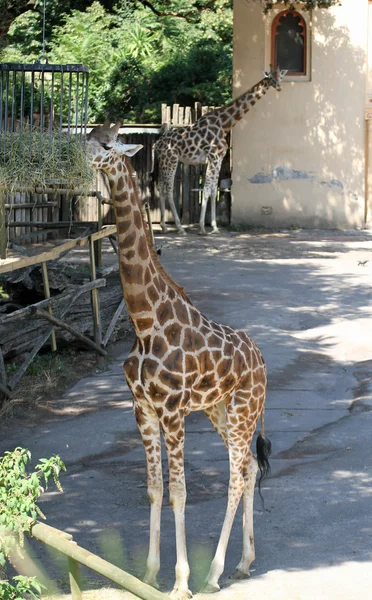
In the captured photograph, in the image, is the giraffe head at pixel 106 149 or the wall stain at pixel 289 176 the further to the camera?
the wall stain at pixel 289 176

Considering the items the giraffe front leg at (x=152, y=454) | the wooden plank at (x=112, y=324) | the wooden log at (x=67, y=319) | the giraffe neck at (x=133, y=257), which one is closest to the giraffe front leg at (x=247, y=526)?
the giraffe front leg at (x=152, y=454)

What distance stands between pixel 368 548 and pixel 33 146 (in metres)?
3.94

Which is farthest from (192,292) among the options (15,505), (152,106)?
(152,106)

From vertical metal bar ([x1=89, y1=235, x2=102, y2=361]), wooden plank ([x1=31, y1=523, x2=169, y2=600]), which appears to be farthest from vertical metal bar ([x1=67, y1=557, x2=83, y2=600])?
vertical metal bar ([x1=89, y1=235, x2=102, y2=361])

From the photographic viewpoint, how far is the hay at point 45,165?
6797mm

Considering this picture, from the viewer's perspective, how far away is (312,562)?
546 centimetres

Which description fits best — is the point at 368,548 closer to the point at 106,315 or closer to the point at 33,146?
the point at 33,146

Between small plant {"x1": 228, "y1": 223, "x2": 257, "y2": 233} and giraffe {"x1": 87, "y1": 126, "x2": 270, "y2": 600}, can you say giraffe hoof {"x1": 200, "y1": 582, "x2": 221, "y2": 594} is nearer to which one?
giraffe {"x1": 87, "y1": 126, "x2": 270, "y2": 600}

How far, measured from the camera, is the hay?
22.3ft

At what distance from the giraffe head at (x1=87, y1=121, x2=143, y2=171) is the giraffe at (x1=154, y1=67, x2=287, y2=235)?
13129 mm

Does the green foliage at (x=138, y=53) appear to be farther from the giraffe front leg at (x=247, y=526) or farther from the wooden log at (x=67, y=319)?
the giraffe front leg at (x=247, y=526)

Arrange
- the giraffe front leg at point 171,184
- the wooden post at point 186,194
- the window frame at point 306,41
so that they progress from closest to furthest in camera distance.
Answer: the giraffe front leg at point 171,184 → the window frame at point 306,41 → the wooden post at point 186,194

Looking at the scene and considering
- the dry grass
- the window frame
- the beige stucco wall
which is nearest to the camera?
the dry grass

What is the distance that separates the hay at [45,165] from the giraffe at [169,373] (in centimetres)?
125
